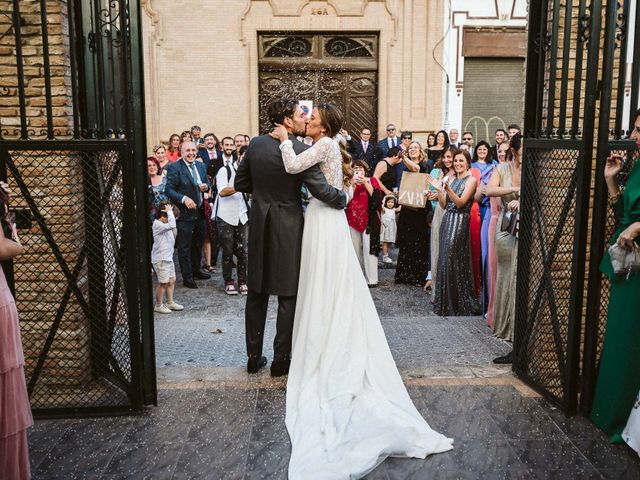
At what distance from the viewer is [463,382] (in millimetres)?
5262

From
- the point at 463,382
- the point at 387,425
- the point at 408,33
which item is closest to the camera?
the point at 387,425

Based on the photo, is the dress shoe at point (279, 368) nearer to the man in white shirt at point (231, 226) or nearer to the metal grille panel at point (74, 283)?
the metal grille panel at point (74, 283)

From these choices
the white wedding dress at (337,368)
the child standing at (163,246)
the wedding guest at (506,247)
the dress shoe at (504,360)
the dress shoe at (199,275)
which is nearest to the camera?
the white wedding dress at (337,368)

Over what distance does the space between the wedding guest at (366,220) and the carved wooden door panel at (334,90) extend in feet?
26.2

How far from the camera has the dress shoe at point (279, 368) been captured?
17.7 ft

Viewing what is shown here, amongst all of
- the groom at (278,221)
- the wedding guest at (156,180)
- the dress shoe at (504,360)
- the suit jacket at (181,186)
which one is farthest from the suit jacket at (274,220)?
the suit jacket at (181,186)

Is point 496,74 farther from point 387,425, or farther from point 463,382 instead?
point 387,425

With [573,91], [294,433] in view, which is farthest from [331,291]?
[573,91]

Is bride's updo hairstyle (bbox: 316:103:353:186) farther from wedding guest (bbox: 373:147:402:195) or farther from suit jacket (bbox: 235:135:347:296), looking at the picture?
wedding guest (bbox: 373:147:402:195)

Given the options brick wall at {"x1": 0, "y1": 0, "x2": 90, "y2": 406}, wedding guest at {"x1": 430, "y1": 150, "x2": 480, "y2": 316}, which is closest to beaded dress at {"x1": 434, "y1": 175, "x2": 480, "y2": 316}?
wedding guest at {"x1": 430, "y1": 150, "x2": 480, "y2": 316}

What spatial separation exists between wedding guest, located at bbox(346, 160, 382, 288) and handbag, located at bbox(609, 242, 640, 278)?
515 cm

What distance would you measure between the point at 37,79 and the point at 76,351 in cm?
194

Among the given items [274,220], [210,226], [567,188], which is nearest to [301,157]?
[274,220]

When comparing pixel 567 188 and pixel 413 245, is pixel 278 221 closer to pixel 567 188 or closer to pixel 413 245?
pixel 567 188
